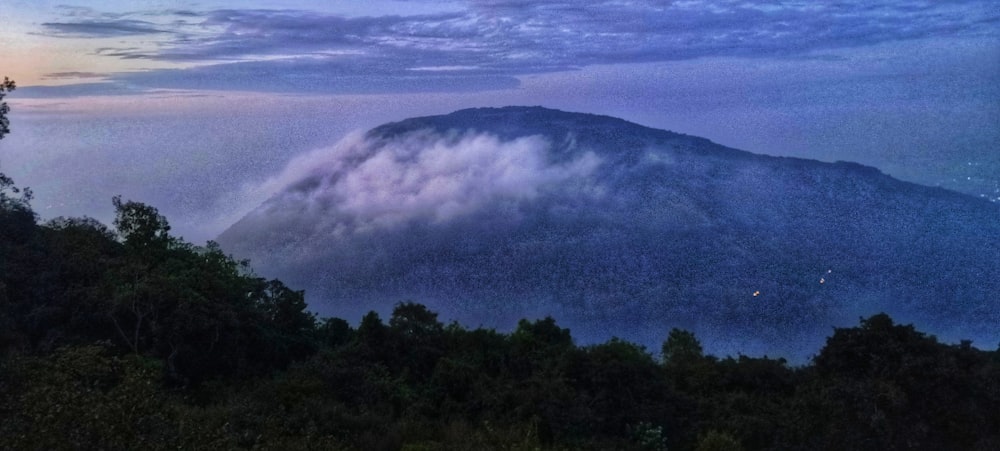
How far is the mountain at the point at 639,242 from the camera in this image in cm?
6153

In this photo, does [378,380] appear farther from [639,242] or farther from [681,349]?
[639,242]

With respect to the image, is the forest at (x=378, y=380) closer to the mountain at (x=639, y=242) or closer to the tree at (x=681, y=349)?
the tree at (x=681, y=349)

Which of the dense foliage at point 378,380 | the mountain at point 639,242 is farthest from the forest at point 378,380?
the mountain at point 639,242

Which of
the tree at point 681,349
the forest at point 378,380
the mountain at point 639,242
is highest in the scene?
the forest at point 378,380

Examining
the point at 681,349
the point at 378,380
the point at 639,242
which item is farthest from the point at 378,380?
the point at 639,242

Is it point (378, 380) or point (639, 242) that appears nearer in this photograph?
point (378, 380)

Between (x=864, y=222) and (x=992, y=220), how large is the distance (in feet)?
33.5

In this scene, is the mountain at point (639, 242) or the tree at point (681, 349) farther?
the mountain at point (639, 242)

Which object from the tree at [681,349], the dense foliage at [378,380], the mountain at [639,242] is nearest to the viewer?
the dense foliage at [378,380]

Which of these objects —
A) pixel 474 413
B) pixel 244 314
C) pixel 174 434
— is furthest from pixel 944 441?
pixel 244 314

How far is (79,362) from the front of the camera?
29.2 feet

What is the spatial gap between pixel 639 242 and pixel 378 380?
2177 inches

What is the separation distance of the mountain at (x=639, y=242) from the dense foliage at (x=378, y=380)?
38410 millimetres

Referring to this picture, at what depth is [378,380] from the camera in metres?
16.0
